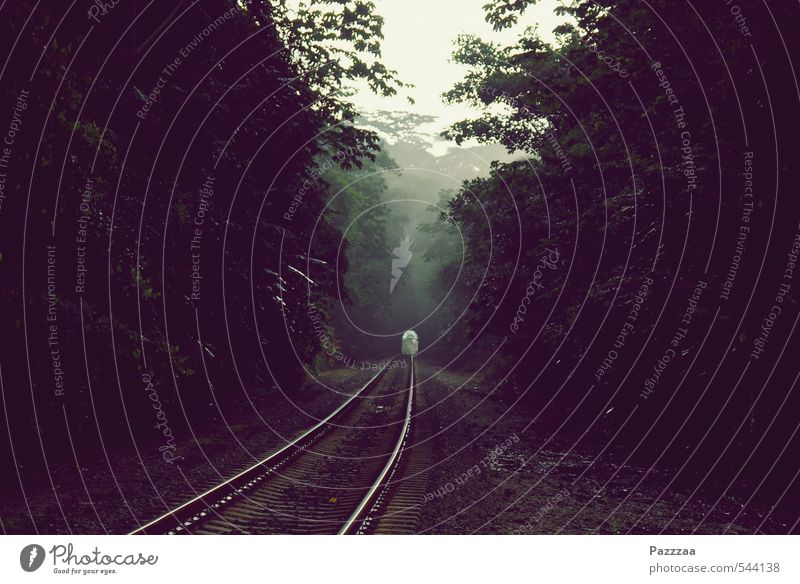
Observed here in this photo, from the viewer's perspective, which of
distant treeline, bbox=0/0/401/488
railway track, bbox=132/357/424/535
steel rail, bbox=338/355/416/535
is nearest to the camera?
steel rail, bbox=338/355/416/535

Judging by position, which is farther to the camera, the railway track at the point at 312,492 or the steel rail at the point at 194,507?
the railway track at the point at 312,492

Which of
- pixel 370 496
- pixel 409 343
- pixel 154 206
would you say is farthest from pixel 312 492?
pixel 409 343

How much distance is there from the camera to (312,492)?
917 centimetres

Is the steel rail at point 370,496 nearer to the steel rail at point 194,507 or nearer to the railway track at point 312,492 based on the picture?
the railway track at point 312,492

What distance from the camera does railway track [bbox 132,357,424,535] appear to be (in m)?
A: 7.16

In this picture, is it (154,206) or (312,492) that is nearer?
(312,492)

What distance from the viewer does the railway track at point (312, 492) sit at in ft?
23.5

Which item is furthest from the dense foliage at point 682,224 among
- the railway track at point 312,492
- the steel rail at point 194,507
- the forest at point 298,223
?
the steel rail at point 194,507

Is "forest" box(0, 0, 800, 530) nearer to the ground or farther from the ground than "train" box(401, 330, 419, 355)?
farther from the ground

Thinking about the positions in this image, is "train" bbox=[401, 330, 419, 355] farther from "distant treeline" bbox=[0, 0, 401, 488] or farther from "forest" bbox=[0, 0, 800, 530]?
"distant treeline" bbox=[0, 0, 401, 488]

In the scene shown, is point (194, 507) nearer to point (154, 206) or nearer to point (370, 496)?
point (370, 496)

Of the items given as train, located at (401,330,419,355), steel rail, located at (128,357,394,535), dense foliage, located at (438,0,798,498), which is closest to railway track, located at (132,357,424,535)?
steel rail, located at (128,357,394,535)

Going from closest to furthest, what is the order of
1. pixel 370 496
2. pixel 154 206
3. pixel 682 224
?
pixel 370 496
pixel 682 224
pixel 154 206

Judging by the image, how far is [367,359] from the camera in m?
58.4
